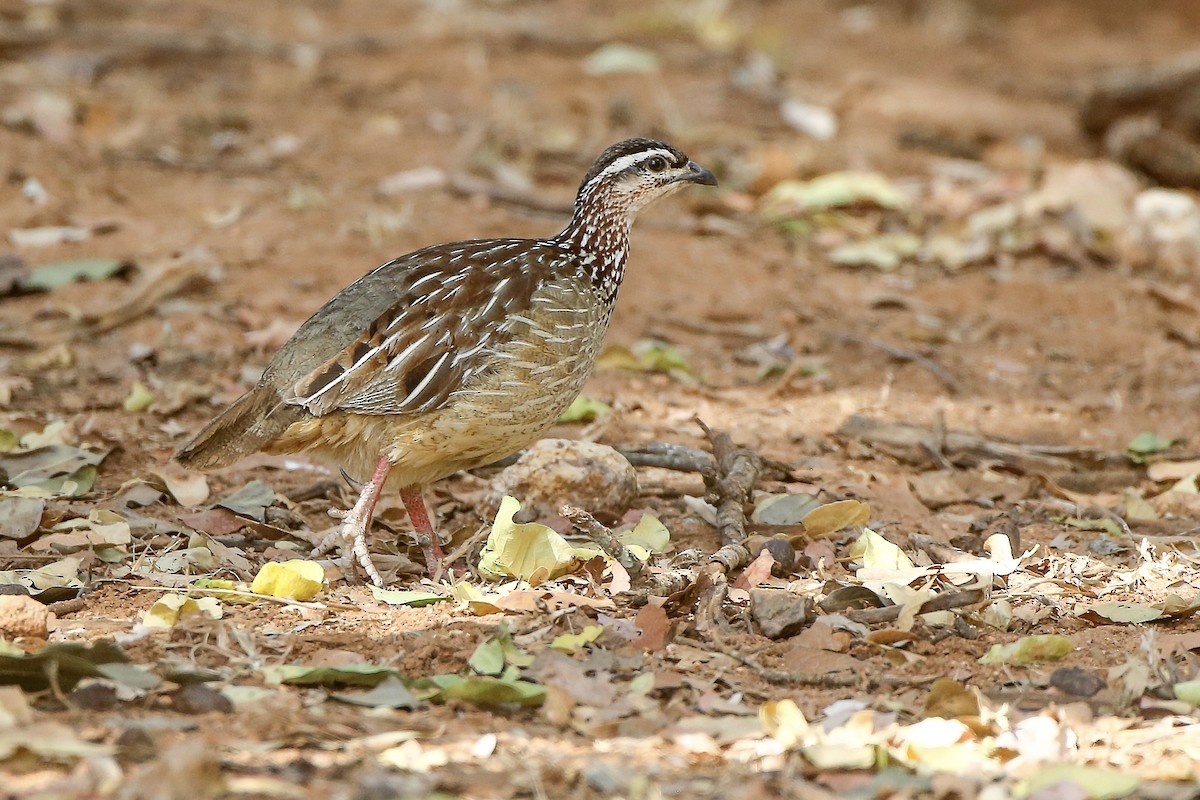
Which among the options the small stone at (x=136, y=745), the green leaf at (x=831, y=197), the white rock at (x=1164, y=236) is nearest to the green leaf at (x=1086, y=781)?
the small stone at (x=136, y=745)

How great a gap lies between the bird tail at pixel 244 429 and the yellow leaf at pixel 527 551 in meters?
0.85

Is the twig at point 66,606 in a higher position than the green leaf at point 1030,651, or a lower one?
higher

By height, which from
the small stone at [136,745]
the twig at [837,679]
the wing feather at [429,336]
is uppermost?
the wing feather at [429,336]

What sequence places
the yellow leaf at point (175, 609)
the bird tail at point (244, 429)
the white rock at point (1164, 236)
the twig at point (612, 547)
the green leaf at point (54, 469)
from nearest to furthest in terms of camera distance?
1. the yellow leaf at point (175, 609)
2. the twig at point (612, 547)
3. the bird tail at point (244, 429)
4. the green leaf at point (54, 469)
5. the white rock at point (1164, 236)

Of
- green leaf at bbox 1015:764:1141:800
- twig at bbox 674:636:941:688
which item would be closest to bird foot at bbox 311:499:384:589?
twig at bbox 674:636:941:688

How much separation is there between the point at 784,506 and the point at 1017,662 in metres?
1.50

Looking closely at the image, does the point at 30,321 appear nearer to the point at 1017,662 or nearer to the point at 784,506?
the point at 784,506

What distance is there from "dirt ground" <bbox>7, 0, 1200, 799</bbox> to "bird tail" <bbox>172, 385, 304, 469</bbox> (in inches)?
15.7

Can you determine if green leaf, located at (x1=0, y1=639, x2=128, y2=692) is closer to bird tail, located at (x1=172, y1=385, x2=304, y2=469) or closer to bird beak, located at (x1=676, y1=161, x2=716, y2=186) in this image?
bird tail, located at (x1=172, y1=385, x2=304, y2=469)

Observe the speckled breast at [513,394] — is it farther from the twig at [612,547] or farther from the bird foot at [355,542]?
the twig at [612,547]

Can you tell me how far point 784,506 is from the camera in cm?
602

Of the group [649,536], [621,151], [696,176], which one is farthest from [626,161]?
[649,536]

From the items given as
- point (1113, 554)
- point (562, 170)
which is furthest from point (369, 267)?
point (1113, 554)

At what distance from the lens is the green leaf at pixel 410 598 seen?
16.6 feet
